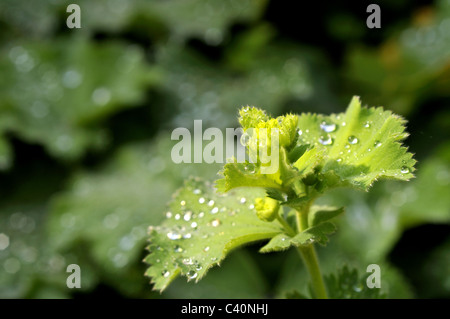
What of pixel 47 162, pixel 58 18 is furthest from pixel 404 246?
pixel 58 18

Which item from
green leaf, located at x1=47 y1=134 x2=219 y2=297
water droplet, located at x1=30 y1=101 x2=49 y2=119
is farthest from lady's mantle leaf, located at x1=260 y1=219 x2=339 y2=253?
water droplet, located at x1=30 y1=101 x2=49 y2=119

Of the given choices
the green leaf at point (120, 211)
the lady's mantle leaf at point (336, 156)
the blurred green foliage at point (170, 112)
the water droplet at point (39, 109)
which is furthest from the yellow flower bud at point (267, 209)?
the water droplet at point (39, 109)

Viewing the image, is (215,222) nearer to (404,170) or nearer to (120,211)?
(404,170)

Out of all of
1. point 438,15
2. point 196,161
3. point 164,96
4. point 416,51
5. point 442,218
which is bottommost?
point 442,218

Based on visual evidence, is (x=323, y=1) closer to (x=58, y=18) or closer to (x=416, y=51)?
(x=416, y=51)
